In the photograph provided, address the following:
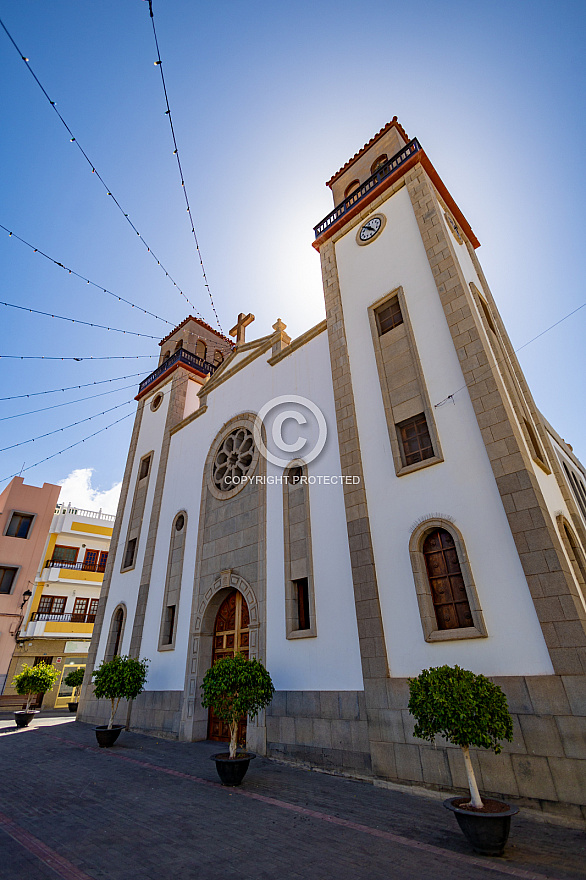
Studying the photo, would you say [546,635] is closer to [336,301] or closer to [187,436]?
[336,301]

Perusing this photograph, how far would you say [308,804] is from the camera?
22.4ft

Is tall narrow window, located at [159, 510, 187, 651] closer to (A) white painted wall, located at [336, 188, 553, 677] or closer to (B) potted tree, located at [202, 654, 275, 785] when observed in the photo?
(B) potted tree, located at [202, 654, 275, 785]

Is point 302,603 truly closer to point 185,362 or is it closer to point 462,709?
point 462,709

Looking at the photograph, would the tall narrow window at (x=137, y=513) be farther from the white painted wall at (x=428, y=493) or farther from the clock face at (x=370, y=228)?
the clock face at (x=370, y=228)

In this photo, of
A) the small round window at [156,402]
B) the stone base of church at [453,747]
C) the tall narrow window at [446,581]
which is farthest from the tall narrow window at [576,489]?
the small round window at [156,402]

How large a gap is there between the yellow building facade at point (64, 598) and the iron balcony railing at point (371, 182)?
2607 centimetres

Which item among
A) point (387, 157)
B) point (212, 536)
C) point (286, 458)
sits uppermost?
point (387, 157)

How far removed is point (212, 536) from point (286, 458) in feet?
13.0

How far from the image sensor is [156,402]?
72.7ft

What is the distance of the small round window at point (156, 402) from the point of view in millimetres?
22003

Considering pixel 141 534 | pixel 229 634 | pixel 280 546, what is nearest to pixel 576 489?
pixel 280 546

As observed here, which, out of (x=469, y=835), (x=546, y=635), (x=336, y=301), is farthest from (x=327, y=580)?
(x=336, y=301)

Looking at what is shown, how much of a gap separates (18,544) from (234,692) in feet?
77.9

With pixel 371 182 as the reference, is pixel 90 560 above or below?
below
